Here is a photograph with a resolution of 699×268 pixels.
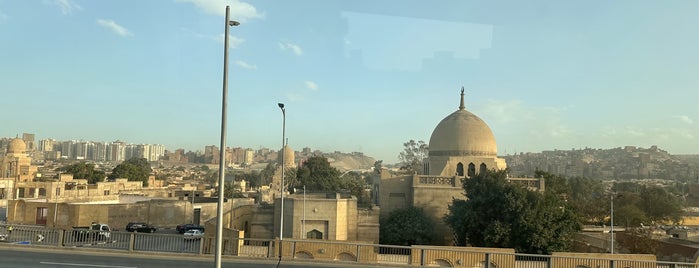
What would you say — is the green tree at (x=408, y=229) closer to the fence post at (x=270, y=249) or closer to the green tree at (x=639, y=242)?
the green tree at (x=639, y=242)

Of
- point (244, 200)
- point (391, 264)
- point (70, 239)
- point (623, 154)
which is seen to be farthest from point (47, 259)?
point (623, 154)

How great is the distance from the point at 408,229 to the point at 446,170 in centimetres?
942

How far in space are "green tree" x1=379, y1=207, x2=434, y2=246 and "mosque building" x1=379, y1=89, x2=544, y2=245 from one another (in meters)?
1.37

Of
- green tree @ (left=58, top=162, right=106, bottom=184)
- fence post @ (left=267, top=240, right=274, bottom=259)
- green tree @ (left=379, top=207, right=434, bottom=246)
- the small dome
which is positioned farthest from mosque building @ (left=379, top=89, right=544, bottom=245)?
the small dome

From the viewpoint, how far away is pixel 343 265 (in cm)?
1523

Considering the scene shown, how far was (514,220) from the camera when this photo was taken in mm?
27844

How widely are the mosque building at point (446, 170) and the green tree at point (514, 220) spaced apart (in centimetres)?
520

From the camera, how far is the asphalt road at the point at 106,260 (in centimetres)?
1393

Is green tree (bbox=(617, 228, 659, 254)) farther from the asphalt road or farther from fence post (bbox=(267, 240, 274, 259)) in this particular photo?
fence post (bbox=(267, 240, 274, 259))

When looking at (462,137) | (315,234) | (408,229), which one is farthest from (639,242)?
(315,234)

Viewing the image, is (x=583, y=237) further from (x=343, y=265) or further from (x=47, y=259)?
(x=47, y=259)

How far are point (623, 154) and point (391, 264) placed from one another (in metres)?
145

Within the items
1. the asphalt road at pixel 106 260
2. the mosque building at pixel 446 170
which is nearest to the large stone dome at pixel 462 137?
the mosque building at pixel 446 170

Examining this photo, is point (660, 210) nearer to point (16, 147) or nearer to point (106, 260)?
point (106, 260)
